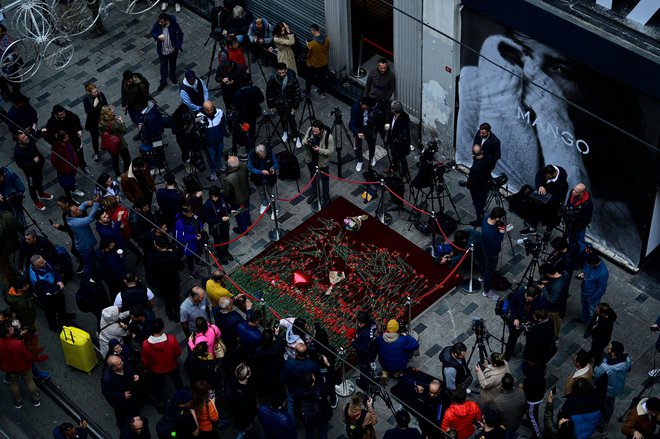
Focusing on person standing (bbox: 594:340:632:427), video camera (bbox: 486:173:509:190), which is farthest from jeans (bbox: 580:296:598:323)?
video camera (bbox: 486:173:509:190)

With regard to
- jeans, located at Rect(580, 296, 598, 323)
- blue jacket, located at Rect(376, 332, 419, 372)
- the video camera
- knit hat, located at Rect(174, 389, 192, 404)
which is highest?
knit hat, located at Rect(174, 389, 192, 404)

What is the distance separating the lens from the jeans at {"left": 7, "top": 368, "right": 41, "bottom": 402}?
16078 mm

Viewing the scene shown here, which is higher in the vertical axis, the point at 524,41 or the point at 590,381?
the point at 524,41

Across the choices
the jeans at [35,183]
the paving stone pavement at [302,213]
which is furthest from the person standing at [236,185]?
the jeans at [35,183]

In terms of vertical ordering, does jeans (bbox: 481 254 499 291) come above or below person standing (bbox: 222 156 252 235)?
below

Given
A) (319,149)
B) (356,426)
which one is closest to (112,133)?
(319,149)

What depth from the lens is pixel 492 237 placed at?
1656cm

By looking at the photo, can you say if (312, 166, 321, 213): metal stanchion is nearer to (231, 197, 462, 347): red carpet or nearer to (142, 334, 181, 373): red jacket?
(231, 197, 462, 347): red carpet

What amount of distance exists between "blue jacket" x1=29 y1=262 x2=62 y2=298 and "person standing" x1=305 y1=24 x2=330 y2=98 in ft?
20.0

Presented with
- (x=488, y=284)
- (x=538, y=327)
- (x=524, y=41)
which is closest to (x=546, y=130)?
(x=524, y=41)

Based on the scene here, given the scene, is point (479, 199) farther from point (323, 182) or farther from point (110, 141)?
point (110, 141)

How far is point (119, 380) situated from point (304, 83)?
8573 millimetres

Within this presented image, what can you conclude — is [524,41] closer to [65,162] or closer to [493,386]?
[493,386]

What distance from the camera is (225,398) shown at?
51.7ft
